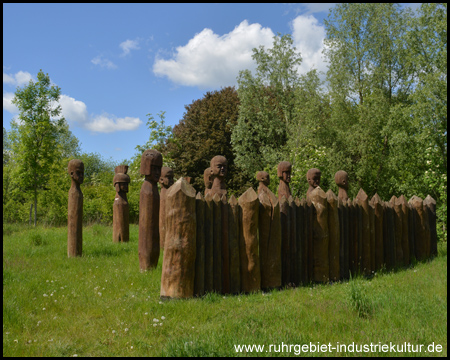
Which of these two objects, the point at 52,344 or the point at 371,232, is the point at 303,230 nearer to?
the point at 371,232

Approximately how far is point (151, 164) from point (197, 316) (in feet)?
11.2

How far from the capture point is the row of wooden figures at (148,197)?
22.2 ft

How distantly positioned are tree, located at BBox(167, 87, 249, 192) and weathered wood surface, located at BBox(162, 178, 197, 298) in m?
19.7

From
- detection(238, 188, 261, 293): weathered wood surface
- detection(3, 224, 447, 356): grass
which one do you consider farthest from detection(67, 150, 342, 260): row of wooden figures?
detection(238, 188, 261, 293): weathered wood surface

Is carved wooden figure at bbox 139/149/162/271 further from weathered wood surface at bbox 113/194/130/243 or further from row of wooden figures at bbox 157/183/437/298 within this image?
weathered wood surface at bbox 113/194/130/243

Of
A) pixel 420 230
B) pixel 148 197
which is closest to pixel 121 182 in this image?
pixel 148 197

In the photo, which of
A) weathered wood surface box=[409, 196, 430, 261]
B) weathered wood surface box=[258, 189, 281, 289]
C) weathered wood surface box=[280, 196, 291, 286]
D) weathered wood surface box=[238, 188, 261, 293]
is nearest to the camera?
weathered wood surface box=[238, 188, 261, 293]

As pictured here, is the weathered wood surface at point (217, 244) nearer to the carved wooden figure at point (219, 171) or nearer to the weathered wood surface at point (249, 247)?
the weathered wood surface at point (249, 247)

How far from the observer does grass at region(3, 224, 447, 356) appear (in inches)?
145

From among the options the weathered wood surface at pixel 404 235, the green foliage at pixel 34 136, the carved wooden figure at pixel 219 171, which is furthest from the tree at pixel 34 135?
the weathered wood surface at pixel 404 235

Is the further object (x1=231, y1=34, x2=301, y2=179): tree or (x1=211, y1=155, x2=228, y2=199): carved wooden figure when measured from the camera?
(x1=231, y1=34, x2=301, y2=179): tree

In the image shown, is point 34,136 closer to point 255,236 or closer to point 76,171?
point 76,171

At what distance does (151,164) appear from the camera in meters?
7.00

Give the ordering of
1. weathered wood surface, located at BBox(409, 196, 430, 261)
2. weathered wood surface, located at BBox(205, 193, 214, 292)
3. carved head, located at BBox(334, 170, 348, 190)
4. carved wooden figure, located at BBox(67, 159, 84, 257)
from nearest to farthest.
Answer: weathered wood surface, located at BBox(205, 193, 214, 292) → carved wooden figure, located at BBox(67, 159, 84, 257) → weathered wood surface, located at BBox(409, 196, 430, 261) → carved head, located at BBox(334, 170, 348, 190)
